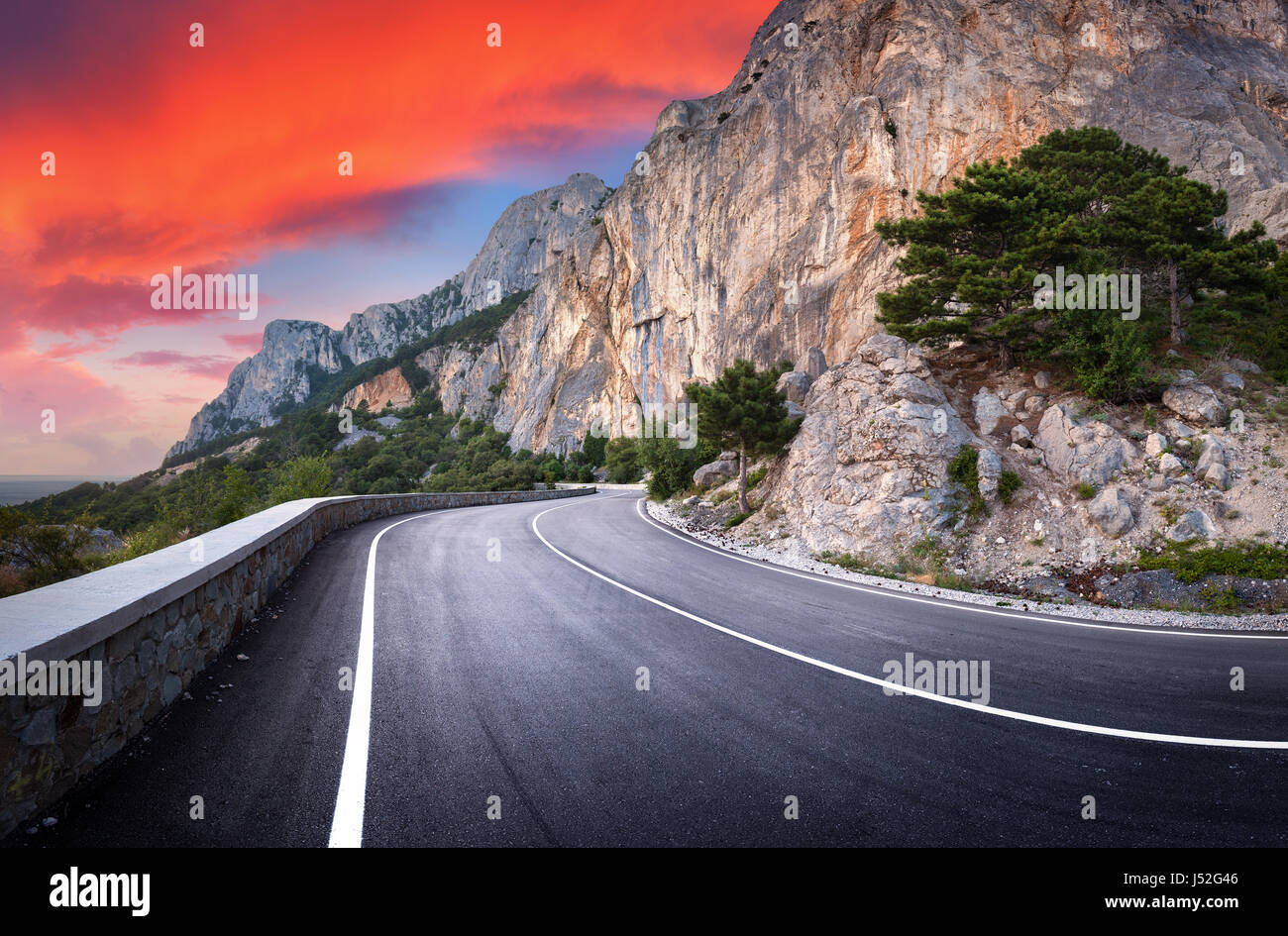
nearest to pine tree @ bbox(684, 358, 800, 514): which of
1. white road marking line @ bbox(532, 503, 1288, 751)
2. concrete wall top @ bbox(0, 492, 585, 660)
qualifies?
white road marking line @ bbox(532, 503, 1288, 751)

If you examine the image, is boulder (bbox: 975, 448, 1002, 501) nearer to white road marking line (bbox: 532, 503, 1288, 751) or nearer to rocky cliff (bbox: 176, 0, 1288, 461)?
white road marking line (bbox: 532, 503, 1288, 751)

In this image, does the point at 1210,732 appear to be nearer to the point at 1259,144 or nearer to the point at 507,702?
the point at 507,702

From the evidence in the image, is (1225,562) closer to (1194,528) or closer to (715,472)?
(1194,528)

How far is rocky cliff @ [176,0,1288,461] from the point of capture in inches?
1154

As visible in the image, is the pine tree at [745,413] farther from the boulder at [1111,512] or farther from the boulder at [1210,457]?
the boulder at [1210,457]

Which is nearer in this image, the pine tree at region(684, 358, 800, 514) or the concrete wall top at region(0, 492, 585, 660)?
the concrete wall top at region(0, 492, 585, 660)

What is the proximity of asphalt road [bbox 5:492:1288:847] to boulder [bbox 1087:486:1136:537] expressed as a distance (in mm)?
4467

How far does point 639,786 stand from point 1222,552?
11949 millimetres

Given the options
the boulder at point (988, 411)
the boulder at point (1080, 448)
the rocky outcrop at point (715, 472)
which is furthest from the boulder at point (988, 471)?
the rocky outcrop at point (715, 472)

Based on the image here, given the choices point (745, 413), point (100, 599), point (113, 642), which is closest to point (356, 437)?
point (745, 413)

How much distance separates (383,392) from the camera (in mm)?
136250

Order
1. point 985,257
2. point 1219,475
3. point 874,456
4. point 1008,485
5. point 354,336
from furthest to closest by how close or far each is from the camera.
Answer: point 354,336 → point 985,257 → point 874,456 → point 1008,485 → point 1219,475

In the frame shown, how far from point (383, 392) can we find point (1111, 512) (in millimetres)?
151557

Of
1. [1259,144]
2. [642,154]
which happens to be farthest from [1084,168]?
[642,154]
